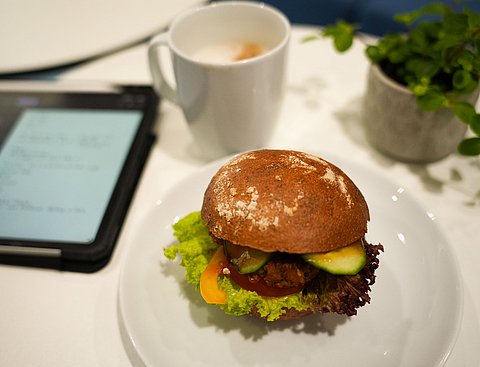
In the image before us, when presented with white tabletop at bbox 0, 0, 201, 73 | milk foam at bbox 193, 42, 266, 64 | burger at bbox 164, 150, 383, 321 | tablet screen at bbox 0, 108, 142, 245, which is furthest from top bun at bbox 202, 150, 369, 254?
white tabletop at bbox 0, 0, 201, 73

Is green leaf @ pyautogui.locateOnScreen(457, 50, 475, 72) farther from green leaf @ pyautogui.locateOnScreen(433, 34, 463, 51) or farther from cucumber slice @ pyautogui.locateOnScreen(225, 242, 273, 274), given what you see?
cucumber slice @ pyautogui.locateOnScreen(225, 242, 273, 274)

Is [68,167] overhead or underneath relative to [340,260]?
underneath

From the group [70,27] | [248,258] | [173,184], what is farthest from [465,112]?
[70,27]

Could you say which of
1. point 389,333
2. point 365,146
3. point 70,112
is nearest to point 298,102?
point 365,146

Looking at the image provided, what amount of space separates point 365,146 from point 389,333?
673 mm

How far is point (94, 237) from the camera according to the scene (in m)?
1.08

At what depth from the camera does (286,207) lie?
2.77 feet

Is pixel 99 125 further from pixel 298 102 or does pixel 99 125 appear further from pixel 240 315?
pixel 240 315

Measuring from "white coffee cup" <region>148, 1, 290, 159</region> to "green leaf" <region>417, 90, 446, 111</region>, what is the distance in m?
0.40

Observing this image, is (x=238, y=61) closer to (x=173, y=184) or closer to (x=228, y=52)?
(x=228, y=52)

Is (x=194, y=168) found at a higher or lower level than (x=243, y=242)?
lower

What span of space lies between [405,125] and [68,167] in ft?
3.31

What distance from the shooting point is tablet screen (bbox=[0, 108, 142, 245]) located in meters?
1.12

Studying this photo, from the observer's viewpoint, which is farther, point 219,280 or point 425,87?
point 425,87
